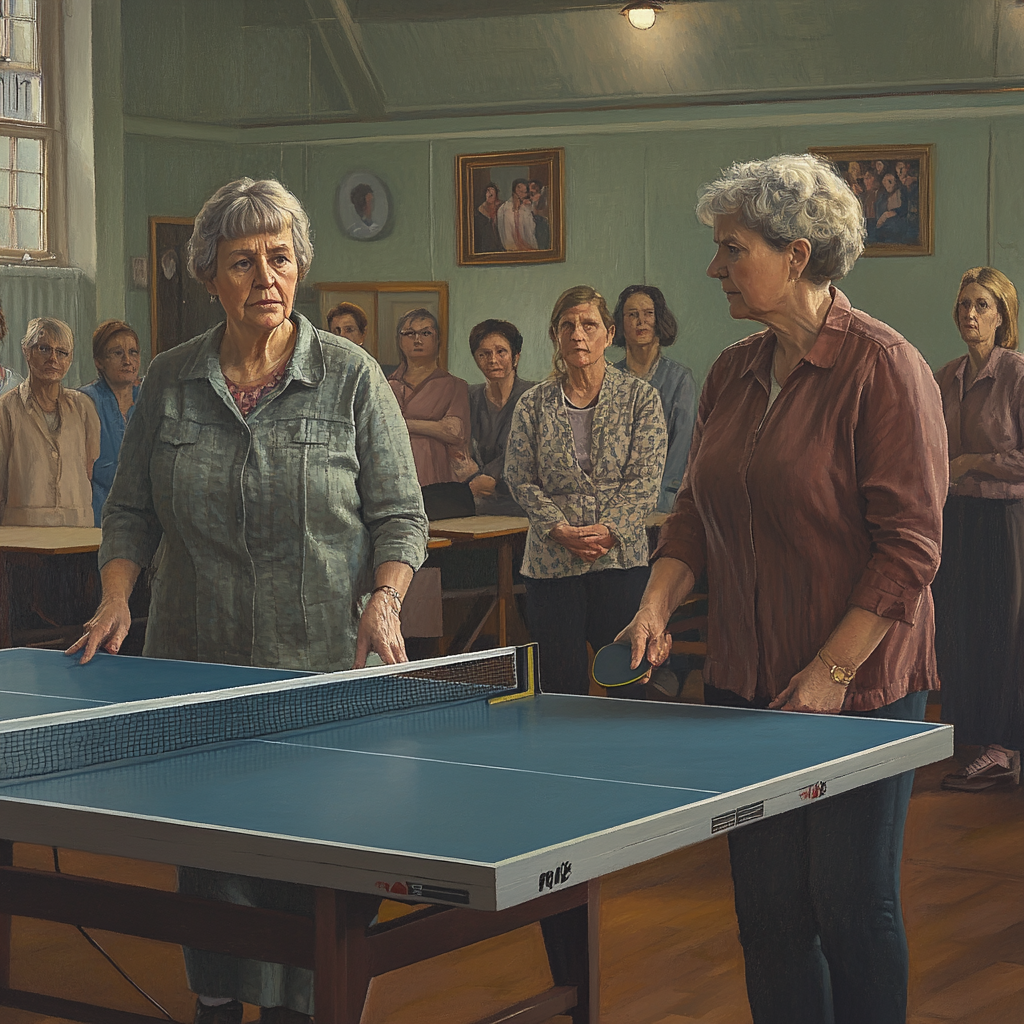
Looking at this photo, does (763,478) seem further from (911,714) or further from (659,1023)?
(659,1023)

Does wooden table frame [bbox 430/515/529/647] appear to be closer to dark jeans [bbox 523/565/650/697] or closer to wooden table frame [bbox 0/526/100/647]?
dark jeans [bbox 523/565/650/697]

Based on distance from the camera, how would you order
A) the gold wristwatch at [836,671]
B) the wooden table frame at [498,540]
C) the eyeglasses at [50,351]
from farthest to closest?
the eyeglasses at [50,351] → the wooden table frame at [498,540] → the gold wristwatch at [836,671]

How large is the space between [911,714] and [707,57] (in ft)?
20.6

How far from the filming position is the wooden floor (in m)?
3.45

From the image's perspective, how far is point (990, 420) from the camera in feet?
18.7

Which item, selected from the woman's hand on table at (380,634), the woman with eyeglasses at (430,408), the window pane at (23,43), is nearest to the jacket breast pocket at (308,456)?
the woman's hand on table at (380,634)

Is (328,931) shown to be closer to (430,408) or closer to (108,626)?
(108,626)

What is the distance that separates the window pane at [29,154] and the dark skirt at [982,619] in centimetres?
562

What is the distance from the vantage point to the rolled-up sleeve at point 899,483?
2.43 m

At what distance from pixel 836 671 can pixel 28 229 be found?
7.43m

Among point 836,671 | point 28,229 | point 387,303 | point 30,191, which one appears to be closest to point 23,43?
point 30,191

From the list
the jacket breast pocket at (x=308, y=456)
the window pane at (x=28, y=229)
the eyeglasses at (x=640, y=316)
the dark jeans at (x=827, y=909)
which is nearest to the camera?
the dark jeans at (x=827, y=909)

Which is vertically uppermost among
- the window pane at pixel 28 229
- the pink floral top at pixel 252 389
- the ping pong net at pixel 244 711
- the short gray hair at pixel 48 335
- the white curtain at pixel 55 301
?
the window pane at pixel 28 229

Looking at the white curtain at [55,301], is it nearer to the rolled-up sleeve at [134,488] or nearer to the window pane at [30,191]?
the window pane at [30,191]
